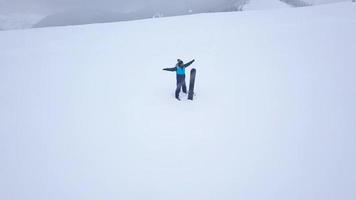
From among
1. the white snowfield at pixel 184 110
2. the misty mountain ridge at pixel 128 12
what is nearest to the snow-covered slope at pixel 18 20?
the misty mountain ridge at pixel 128 12

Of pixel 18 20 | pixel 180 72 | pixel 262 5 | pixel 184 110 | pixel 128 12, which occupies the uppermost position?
pixel 128 12

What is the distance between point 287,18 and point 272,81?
4799mm

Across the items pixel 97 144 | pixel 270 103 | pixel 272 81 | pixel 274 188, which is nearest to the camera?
pixel 274 188

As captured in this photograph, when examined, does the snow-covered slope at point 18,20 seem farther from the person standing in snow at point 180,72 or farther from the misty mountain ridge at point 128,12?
the person standing in snow at point 180,72

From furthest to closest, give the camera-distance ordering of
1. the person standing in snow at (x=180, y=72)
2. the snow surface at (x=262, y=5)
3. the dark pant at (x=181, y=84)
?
the snow surface at (x=262, y=5) → the dark pant at (x=181, y=84) → the person standing in snow at (x=180, y=72)

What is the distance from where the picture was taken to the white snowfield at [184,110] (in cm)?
703

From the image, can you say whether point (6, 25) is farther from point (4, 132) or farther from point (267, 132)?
point (267, 132)

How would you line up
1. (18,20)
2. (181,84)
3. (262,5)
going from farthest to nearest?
(18,20) → (262,5) → (181,84)

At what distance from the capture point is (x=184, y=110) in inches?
366

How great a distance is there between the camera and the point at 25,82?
1100 cm

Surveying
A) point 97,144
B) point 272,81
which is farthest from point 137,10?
point 97,144

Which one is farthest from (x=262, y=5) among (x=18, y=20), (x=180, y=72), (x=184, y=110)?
(x=18, y=20)

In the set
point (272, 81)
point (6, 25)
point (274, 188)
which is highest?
point (6, 25)

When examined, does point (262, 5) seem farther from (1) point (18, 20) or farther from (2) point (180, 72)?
(1) point (18, 20)
